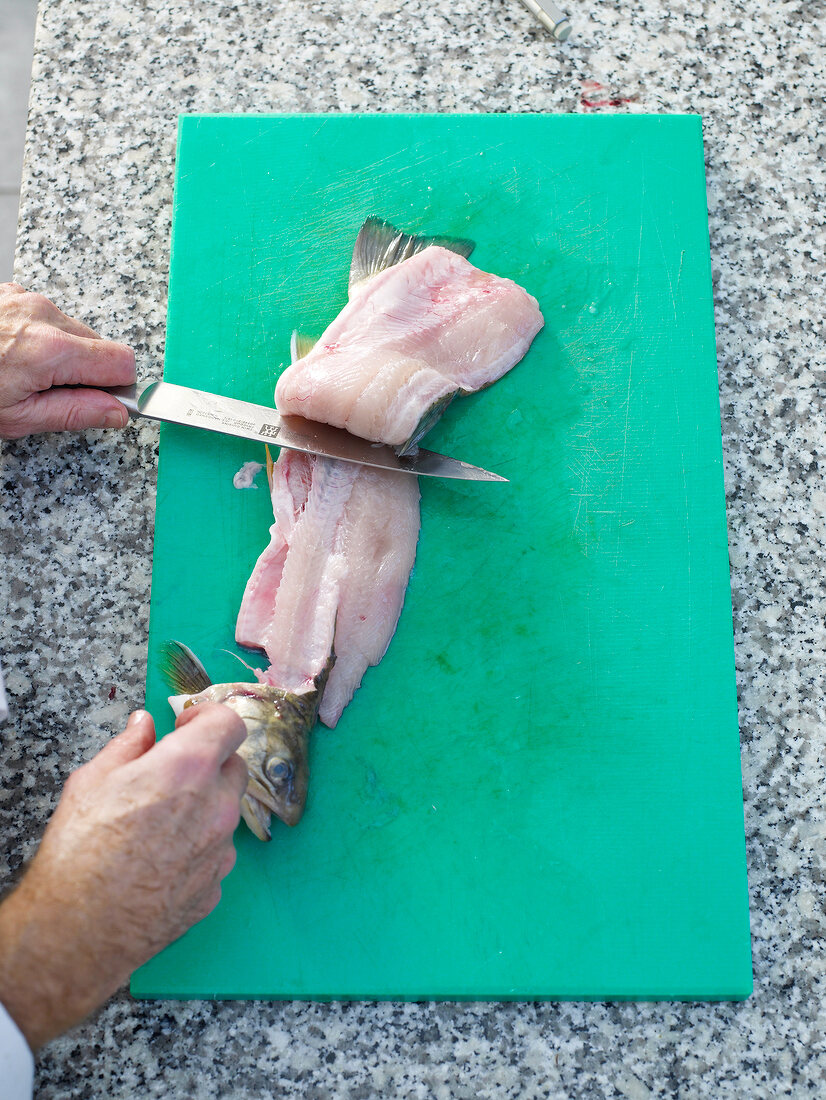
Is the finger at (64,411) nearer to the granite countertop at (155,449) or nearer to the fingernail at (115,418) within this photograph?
the fingernail at (115,418)

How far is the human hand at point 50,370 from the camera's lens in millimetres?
1860

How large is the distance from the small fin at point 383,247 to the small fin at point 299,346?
0.16m

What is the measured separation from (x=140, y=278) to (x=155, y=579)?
796mm

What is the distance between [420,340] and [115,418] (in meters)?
0.70

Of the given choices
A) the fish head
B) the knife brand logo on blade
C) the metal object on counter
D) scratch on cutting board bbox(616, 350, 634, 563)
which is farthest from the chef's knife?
the metal object on counter

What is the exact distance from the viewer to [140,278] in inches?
85.3

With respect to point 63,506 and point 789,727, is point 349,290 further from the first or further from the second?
point 789,727

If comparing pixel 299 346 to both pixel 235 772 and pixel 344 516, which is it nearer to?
pixel 344 516

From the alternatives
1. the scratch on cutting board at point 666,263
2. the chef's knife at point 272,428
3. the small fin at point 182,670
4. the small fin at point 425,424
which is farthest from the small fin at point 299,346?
the scratch on cutting board at point 666,263

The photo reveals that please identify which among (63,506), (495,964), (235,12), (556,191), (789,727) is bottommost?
(495,964)

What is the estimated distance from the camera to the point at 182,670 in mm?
1816

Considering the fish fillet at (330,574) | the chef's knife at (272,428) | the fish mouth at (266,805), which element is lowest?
the fish mouth at (266,805)

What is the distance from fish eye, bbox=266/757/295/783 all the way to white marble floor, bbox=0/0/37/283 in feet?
6.82

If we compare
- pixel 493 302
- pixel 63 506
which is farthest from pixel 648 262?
pixel 63 506
